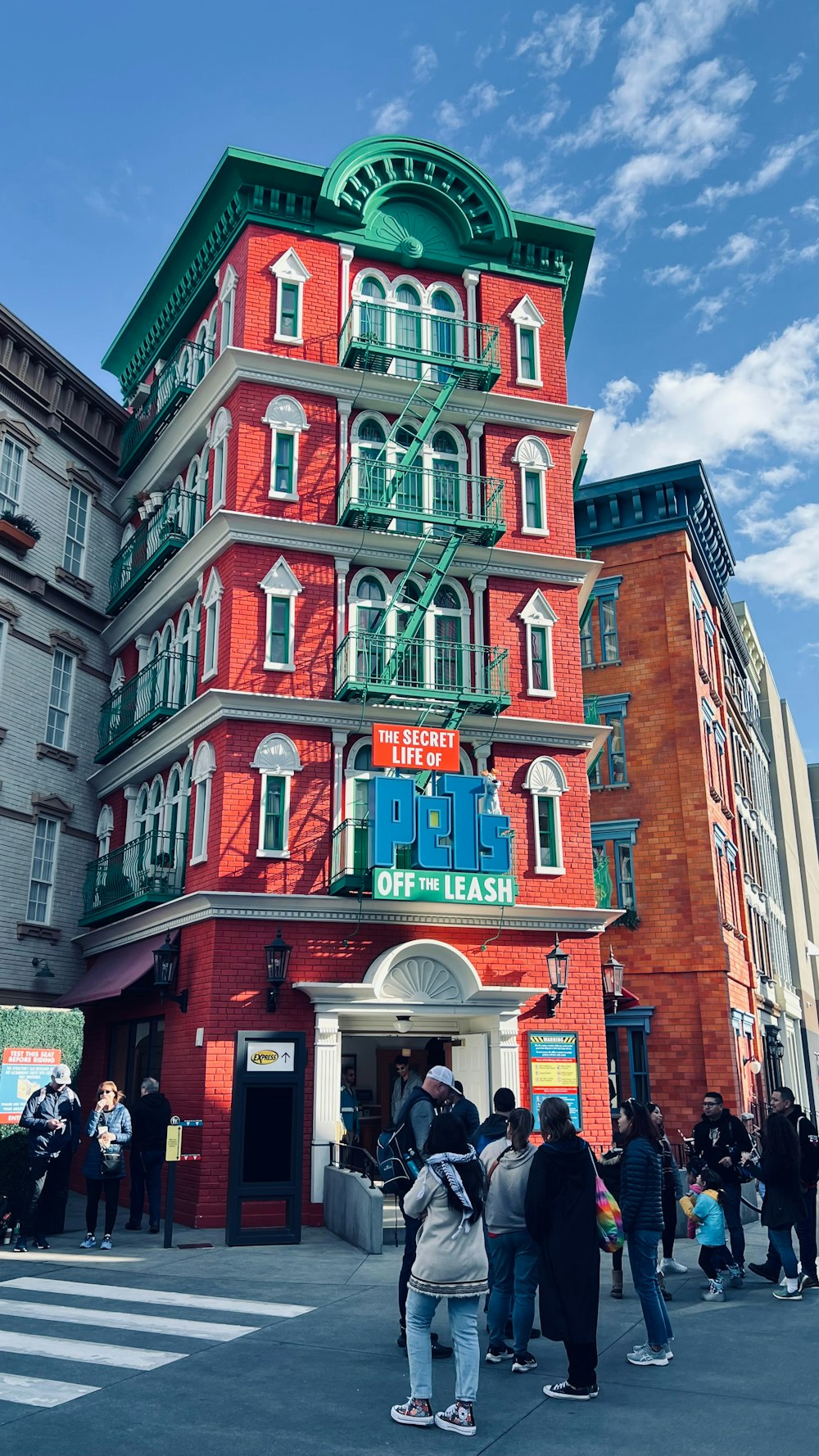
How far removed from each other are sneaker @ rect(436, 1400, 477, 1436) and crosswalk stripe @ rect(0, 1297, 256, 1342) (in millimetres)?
2777

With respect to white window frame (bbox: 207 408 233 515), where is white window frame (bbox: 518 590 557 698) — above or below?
below

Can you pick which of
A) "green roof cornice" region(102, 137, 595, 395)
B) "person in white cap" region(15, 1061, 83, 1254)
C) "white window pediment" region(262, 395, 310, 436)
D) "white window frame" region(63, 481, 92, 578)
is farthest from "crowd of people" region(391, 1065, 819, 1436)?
"white window frame" region(63, 481, 92, 578)

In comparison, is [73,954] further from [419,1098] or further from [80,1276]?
[419,1098]

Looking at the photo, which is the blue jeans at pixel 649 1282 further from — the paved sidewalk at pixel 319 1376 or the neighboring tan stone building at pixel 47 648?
the neighboring tan stone building at pixel 47 648

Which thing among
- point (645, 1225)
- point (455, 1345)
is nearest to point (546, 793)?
point (645, 1225)

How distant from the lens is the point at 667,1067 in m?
27.4

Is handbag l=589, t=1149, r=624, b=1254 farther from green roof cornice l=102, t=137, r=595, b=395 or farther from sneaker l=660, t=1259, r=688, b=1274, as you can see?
green roof cornice l=102, t=137, r=595, b=395

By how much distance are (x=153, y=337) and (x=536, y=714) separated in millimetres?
13370

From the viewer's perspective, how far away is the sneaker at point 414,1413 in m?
7.00

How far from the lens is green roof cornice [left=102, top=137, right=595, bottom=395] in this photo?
71.2ft

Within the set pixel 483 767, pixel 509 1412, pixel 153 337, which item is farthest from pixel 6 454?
pixel 509 1412

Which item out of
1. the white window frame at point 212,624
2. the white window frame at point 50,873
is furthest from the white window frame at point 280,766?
the white window frame at point 50,873

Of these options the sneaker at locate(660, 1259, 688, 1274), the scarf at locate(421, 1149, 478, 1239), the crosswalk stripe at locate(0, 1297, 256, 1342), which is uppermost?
the scarf at locate(421, 1149, 478, 1239)

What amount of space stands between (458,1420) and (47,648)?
20.4 meters
